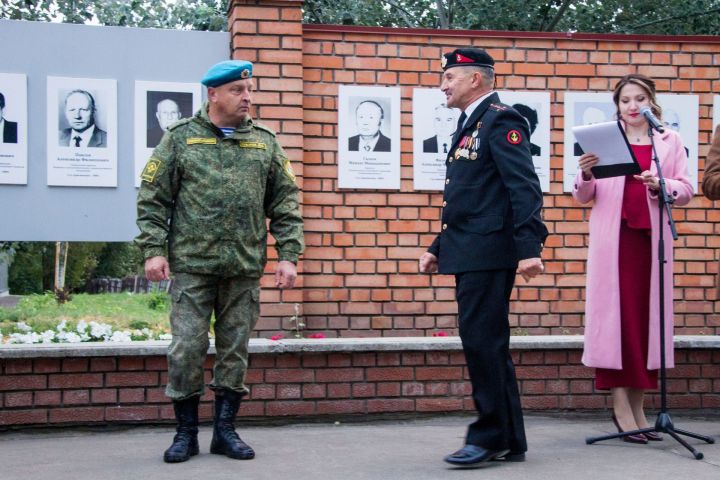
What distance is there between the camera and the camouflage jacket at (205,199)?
483cm

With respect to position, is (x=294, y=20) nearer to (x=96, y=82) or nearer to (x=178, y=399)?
(x=96, y=82)

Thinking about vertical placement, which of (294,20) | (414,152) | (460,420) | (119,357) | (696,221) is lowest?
(460,420)

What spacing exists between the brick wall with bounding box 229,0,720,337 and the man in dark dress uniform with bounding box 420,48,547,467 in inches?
75.3

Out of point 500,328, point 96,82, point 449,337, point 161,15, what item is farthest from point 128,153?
point 161,15

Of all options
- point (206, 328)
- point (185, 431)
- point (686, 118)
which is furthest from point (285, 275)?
point (686, 118)

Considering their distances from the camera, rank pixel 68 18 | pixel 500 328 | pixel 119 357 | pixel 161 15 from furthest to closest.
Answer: pixel 161 15 → pixel 68 18 → pixel 119 357 → pixel 500 328

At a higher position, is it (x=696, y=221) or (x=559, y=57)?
(x=559, y=57)

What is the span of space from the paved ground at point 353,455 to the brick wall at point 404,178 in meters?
0.88

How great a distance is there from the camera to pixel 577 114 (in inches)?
271

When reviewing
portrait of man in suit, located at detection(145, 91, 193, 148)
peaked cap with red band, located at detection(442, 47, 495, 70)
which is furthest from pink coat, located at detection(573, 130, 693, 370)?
portrait of man in suit, located at detection(145, 91, 193, 148)

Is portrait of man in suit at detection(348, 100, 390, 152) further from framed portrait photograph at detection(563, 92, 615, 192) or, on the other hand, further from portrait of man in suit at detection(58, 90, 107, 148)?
portrait of man in suit at detection(58, 90, 107, 148)

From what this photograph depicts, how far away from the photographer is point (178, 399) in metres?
4.84

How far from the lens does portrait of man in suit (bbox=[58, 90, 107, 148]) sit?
6.35 m

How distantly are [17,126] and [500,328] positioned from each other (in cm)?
342
